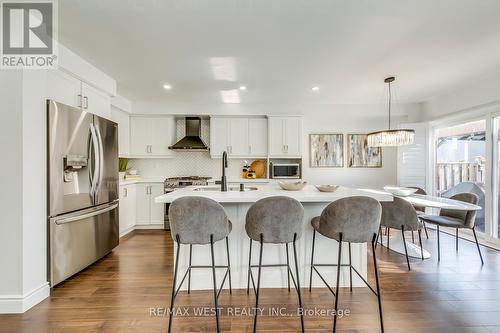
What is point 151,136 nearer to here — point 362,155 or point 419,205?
point 362,155

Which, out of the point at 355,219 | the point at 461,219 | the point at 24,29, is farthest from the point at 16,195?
the point at 461,219

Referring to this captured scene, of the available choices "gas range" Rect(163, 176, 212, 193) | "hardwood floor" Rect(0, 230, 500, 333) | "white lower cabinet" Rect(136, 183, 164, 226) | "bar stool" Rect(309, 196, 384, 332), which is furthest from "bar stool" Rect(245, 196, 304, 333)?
"white lower cabinet" Rect(136, 183, 164, 226)

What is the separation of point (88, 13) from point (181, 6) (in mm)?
795

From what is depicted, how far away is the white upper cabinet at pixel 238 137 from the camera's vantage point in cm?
468

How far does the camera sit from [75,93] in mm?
2607

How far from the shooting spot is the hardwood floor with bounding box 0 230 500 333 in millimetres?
1728

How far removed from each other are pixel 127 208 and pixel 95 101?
1.94 m

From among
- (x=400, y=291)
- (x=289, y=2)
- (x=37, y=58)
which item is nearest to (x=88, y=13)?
(x=37, y=58)

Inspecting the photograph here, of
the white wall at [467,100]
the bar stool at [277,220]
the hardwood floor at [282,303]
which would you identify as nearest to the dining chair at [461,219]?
the hardwood floor at [282,303]

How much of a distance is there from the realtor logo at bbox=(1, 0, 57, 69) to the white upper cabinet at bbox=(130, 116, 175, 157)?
252 cm

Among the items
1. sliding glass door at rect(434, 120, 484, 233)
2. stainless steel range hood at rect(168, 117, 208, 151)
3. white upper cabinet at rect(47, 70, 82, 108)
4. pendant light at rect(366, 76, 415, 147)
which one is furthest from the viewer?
stainless steel range hood at rect(168, 117, 208, 151)

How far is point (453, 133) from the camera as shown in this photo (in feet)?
13.7

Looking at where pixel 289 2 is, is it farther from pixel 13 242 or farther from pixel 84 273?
pixel 84 273

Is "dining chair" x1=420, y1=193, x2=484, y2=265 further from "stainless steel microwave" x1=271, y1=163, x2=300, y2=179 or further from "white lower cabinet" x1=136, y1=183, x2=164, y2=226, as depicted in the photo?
"white lower cabinet" x1=136, y1=183, x2=164, y2=226
